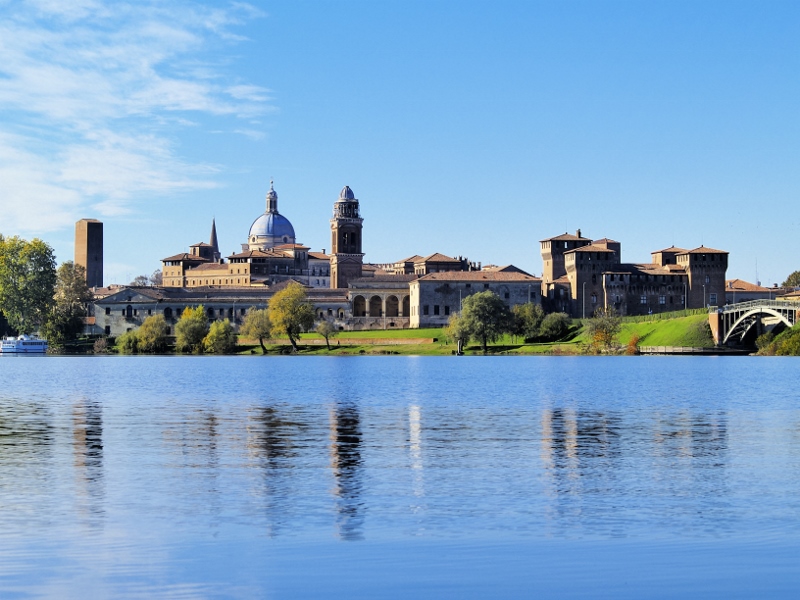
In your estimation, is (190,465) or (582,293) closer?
(190,465)

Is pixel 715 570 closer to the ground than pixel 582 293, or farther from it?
closer to the ground

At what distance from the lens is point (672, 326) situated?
10275cm

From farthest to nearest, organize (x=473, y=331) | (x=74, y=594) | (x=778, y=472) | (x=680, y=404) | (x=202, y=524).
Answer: (x=473, y=331)
(x=680, y=404)
(x=778, y=472)
(x=202, y=524)
(x=74, y=594)

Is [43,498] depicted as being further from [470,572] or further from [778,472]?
[778,472]

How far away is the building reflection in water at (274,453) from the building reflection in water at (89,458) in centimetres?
232

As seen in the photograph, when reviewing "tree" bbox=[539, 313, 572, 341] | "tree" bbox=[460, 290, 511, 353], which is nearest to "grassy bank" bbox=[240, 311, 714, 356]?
"tree" bbox=[539, 313, 572, 341]

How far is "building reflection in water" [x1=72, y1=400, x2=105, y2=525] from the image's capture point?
1727 cm

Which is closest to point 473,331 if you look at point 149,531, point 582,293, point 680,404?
point 582,293

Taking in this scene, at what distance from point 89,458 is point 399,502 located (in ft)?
25.3

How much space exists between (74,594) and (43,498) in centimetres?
592

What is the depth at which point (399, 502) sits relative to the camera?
17.4m

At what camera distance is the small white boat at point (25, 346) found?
117 metres

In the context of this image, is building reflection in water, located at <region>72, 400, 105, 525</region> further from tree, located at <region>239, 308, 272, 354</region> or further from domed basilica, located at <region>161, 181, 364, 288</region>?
domed basilica, located at <region>161, 181, 364, 288</region>

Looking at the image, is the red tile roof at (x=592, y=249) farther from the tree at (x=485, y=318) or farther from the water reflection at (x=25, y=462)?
the water reflection at (x=25, y=462)
